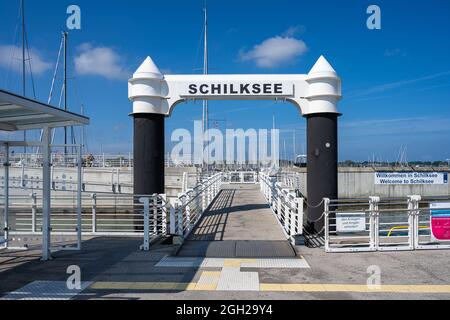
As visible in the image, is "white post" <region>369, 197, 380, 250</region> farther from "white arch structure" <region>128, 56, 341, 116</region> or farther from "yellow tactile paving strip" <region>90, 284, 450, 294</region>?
"white arch structure" <region>128, 56, 341, 116</region>

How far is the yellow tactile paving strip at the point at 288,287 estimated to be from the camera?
623 cm

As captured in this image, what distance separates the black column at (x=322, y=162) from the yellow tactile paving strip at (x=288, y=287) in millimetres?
5252

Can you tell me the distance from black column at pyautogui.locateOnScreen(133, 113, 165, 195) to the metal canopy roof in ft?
10.8

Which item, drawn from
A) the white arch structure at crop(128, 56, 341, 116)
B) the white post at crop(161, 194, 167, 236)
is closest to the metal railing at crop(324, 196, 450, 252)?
the white arch structure at crop(128, 56, 341, 116)

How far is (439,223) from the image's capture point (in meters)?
9.49

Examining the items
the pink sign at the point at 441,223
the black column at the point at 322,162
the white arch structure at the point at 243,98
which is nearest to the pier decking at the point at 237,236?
the black column at the point at 322,162

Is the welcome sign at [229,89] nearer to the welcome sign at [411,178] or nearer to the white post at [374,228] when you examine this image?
the white post at [374,228]

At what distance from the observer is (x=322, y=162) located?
11.7 meters

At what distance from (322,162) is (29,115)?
7.88 metres

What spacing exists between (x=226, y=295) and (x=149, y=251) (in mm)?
3637

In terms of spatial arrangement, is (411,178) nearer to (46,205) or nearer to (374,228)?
(374,228)

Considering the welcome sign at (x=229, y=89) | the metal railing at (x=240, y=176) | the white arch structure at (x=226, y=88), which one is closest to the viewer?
the white arch structure at (x=226, y=88)

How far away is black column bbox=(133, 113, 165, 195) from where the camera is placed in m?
12.1
